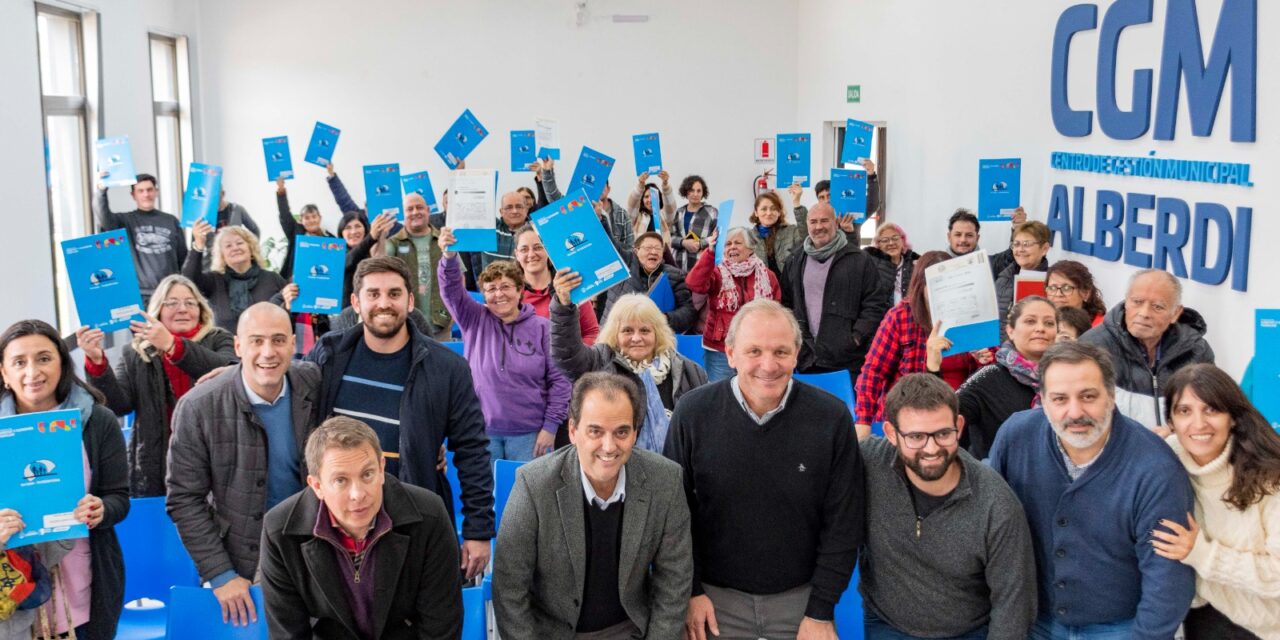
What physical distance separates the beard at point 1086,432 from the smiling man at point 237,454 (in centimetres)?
223

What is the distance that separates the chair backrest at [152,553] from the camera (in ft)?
12.7

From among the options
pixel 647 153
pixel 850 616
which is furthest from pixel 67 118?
pixel 850 616

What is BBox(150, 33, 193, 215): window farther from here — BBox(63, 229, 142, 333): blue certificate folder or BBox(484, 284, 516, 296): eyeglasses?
BBox(484, 284, 516, 296): eyeglasses

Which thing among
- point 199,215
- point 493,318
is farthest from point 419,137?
point 493,318

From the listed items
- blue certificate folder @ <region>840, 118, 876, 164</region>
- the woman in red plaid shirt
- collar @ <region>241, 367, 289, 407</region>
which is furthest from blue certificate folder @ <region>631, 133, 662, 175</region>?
collar @ <region>241, 367, 289, 407</region>

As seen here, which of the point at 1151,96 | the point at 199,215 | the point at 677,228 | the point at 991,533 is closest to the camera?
the point at 991,533

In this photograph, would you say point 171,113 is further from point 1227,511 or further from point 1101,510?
point 1227,511

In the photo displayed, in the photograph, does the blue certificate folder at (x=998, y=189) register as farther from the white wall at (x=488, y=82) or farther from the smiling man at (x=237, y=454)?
the white wall at (x=488, y=82)

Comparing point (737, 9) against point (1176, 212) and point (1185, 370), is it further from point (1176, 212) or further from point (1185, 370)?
point (1185, 370)

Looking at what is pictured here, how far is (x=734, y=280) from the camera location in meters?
6.45

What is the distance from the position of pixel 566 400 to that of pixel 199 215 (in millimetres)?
4167

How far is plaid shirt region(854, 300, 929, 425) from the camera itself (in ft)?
14.9

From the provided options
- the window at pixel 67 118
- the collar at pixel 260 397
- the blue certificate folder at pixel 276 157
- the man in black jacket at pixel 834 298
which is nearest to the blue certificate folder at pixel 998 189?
the man in black jacket at pixel 834 298

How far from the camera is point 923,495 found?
118 inches
